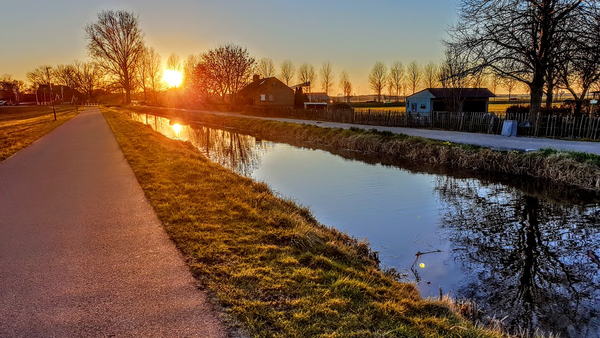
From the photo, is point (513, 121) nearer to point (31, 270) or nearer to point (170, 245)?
point (170, 245)

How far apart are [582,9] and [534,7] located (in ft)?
6.29

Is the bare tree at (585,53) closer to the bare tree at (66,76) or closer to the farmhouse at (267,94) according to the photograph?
the farmhouse at (267,94)

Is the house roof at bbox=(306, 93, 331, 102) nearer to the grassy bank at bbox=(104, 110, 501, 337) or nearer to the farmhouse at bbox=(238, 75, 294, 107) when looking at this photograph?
the farmhouse at bbox=(238, 75, 294, 107)

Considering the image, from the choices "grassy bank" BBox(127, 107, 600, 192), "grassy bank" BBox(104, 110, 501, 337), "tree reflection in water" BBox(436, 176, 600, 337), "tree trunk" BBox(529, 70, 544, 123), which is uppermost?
"tree trunk" BBox(529, 70, 544, 123)

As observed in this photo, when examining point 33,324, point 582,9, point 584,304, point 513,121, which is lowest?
point 584,304

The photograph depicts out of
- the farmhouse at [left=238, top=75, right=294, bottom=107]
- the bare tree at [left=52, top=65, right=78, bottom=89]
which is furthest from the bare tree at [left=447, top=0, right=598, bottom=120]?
the bare tree at [left=52, top=65, right=78, bottom=89]

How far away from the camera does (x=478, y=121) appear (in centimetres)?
2022

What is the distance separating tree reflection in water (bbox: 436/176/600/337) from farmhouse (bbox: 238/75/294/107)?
4983cm

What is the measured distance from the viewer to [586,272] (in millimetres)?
5602

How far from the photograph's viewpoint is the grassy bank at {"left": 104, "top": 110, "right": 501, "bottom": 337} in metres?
3.24

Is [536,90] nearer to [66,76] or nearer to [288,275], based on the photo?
[288,275]

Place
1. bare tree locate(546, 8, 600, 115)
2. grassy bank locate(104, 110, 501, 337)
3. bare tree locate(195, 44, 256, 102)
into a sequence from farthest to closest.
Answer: bare tree locate(195, 44, 256, 102) < bare tree locate(546, 8, 600, 115) < grassy bank locate(104, 110, 501, 337)

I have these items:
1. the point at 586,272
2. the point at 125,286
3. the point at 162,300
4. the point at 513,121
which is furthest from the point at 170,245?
the point at 513,121

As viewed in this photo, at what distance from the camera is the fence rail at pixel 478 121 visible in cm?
1596
